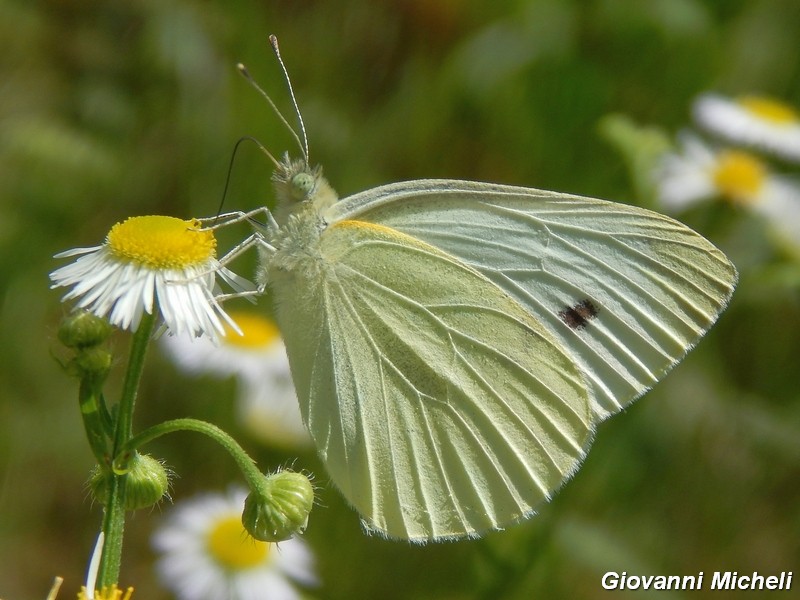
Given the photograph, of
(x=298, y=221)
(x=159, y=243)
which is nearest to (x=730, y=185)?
(x=298, y=221)

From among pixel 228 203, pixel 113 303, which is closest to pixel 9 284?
pixel 228 203

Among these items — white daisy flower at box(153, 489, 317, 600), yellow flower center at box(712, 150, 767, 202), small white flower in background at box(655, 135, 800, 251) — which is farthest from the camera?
yellow flower center at box(712, 150, 767, 202)

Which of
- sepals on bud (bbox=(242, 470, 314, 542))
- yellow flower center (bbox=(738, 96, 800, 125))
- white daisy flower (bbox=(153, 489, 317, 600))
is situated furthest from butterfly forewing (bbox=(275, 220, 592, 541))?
yellow flower center (bbox=(738, 96, 800, 125))

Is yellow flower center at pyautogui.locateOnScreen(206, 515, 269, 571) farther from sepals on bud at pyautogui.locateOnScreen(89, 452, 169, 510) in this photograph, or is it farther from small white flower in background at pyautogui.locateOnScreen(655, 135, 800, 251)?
small white flower in background at pyautogui.locateOnScreen(655, 135, 800, 251)

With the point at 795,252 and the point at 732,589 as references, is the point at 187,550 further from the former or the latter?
the point at 795,252

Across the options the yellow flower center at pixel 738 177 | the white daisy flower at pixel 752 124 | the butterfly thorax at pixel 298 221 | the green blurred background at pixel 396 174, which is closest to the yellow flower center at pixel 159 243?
the butterfly thorax at pixel 298 221

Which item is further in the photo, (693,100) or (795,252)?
(693,100)

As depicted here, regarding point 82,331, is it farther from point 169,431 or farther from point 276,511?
point 276,511
